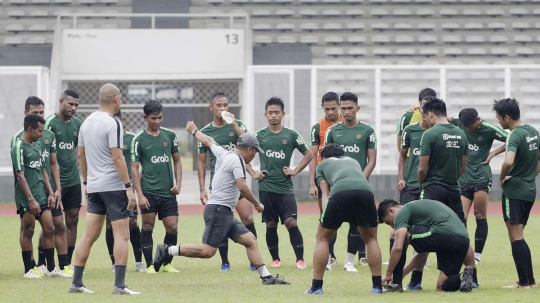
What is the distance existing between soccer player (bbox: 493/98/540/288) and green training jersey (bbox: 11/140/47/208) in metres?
5.36

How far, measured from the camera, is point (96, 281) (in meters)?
10.5

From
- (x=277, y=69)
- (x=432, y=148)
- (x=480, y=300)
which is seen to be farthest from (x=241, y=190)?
(x=277, y=69)

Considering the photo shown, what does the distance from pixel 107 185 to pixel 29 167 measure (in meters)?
2.20

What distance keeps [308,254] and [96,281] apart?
12.9 feet

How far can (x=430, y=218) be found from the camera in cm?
903

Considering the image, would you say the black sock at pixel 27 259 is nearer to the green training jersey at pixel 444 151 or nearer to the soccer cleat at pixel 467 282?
the green training jersey at pixel 444 151

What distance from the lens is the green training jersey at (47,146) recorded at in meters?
11.0

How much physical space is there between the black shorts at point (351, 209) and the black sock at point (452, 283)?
0.92 metres

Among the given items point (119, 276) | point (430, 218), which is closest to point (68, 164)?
point (119, 276)

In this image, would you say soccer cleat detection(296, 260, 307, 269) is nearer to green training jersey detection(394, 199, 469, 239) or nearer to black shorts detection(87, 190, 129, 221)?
green training jersey detection(394, 199, 469, 239)

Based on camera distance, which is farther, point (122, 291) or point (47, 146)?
point (47, 146)

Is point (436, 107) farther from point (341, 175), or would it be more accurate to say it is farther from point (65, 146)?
point (65, 146)

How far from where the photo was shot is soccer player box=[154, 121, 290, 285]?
980cm

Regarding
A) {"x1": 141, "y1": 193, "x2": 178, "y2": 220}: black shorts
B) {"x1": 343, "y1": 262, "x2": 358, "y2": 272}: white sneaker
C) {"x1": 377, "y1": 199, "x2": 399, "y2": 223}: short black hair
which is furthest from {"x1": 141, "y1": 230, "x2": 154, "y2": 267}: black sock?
{"x1": 377, "y1": 199, "x2": 399, "y2": 223}: short black hair
